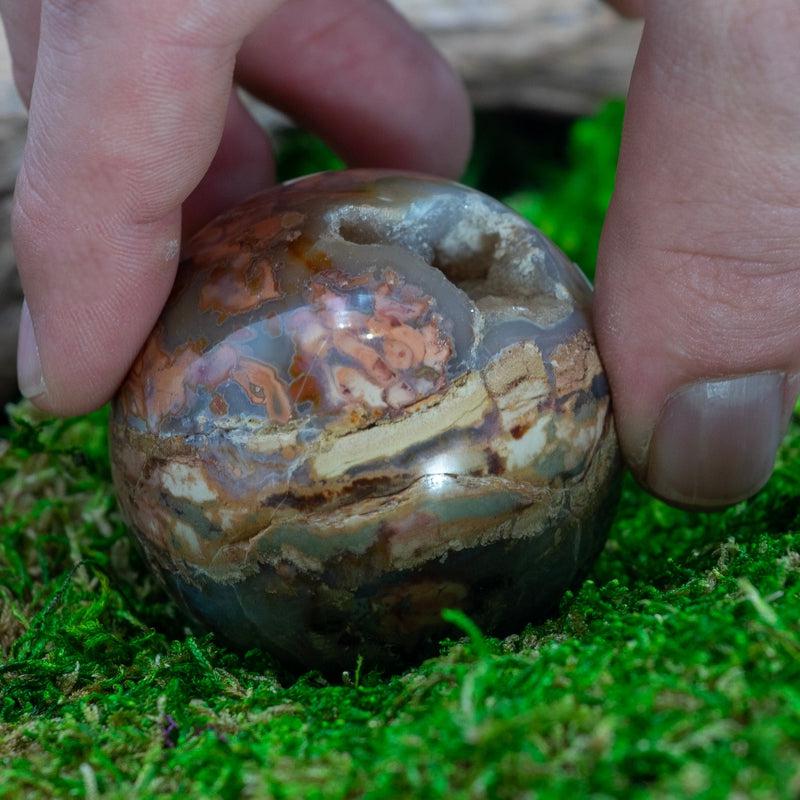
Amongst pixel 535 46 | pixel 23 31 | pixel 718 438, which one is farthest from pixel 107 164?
pixel 535 46

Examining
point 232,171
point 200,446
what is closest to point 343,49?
point 232,171

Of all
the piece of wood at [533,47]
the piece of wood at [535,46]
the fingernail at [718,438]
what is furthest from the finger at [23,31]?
the piece of wood at [535,46]

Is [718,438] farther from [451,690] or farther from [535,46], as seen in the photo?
[535,46]

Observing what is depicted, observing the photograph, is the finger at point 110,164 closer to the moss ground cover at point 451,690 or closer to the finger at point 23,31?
the moss ground cover at point 451,690

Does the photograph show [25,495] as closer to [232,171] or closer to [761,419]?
[232,171]

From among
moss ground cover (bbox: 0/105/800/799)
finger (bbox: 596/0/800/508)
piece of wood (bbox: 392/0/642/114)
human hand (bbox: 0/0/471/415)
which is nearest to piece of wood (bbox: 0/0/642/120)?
piece of wood (bbox: 392/0/642/114)

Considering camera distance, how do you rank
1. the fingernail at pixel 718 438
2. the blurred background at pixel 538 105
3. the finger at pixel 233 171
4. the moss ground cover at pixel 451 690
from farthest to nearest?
the blurred background at pixel 538 105 → the finger at pixel 233 171 → the fingernail at pixel 718 438 → the moss ground cover at pixel 451 690
